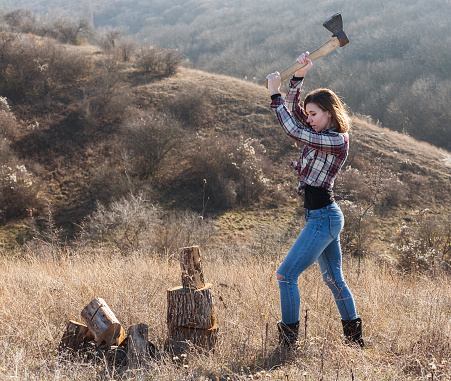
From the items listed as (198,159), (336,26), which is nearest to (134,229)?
(198,159)

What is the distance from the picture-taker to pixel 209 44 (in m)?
59.9

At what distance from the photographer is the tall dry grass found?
2.20 metres

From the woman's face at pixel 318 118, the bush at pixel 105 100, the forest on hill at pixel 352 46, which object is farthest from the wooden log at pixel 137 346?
the forest on hill at pixel 352 46

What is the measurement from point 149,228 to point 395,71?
4516 cm

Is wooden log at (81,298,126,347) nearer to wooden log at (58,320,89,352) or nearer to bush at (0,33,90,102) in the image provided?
wooden log at (58,320,89,352)

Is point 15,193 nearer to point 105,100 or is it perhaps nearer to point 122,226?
point 122,226

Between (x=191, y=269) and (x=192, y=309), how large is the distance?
0.27 metres

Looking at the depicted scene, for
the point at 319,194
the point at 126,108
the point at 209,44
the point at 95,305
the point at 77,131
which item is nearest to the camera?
the point at 319,194

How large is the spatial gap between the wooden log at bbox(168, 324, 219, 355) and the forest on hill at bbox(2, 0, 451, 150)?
34119 mm

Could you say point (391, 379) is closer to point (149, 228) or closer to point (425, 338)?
point (425, 338)

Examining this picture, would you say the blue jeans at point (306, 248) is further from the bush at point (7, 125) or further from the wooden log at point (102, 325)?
the bush at point (7, 125)

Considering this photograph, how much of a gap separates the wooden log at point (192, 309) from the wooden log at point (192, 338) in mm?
36

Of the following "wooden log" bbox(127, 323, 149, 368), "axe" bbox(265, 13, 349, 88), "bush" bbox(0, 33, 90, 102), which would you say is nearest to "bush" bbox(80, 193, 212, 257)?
"wooden log" bbox(127, 323, 149, 368)

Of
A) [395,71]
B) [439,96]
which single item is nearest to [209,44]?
[395,71]
